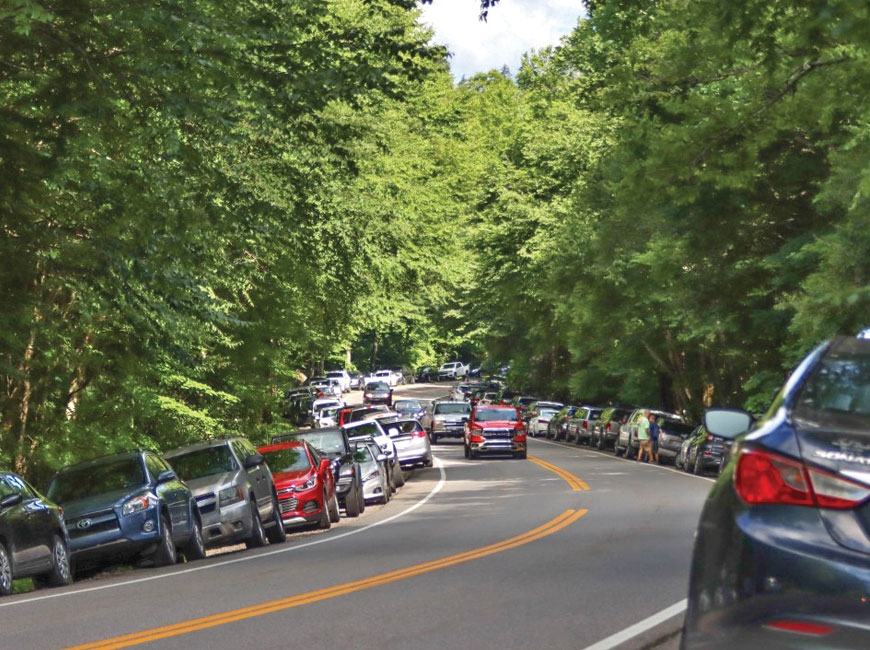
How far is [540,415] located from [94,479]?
5357 centimetres

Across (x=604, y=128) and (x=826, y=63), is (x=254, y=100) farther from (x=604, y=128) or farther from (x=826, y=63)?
(x=604, y=128)

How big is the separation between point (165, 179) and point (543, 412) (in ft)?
180

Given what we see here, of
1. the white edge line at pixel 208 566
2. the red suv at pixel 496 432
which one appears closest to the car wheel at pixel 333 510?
the white edge line at pixel 208 566

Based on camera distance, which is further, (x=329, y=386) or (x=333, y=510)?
(x=329, y=386)

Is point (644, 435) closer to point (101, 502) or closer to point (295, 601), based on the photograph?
point (101, 502)

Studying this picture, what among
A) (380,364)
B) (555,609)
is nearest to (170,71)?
(555,609)

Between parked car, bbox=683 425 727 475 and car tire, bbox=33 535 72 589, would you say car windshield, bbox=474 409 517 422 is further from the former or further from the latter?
car tire, bbox=33 535 72 589

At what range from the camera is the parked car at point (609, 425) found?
54.4 meters

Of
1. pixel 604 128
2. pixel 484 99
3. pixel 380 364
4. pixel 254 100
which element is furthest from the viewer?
pixel 380 364

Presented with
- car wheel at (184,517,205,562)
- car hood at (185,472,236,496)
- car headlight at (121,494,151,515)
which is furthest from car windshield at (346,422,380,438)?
car headlight at (121,494,151,515)

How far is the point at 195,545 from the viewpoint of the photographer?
19859mm

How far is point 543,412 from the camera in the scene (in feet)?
237

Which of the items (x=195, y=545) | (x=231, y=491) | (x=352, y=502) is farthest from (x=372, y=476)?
(x=195, y=545)

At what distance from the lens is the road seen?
10008 millimetres
